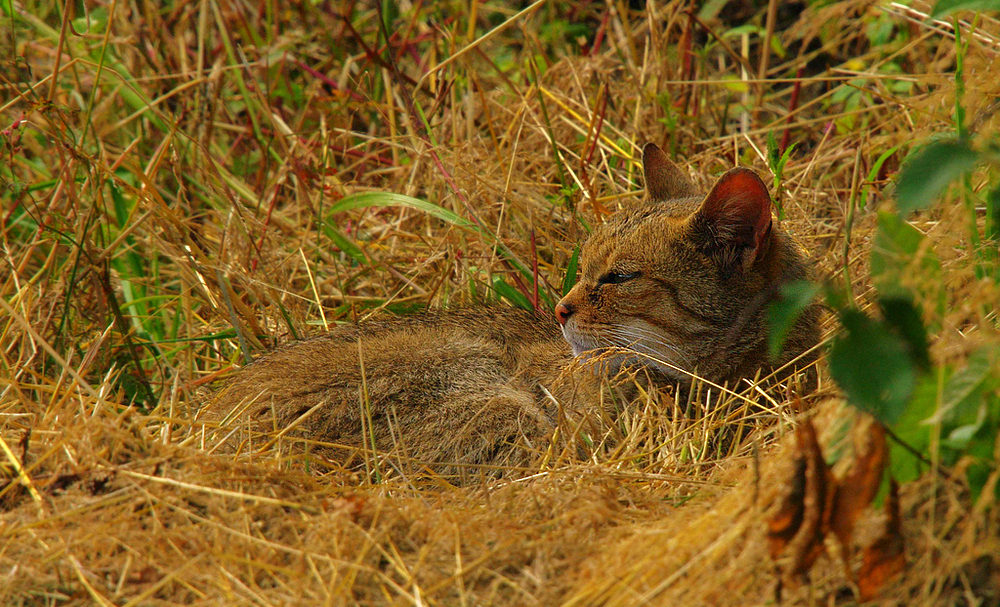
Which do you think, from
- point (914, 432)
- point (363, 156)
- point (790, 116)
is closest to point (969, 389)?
point (914, 432)

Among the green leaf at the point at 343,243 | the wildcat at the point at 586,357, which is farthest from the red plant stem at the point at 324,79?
the wildcat at the point at 586,357

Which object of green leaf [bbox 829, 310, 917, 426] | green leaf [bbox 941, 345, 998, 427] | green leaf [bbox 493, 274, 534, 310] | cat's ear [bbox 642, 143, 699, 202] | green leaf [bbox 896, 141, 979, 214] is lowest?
green leaf [bbox 493, 274, 534, 310]

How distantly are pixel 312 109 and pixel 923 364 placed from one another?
432cm

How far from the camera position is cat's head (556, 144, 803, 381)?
10.1 ft

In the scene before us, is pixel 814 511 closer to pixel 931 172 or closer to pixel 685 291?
pixel 931 172

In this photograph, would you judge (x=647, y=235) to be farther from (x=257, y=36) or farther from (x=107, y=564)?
(x=257, y=36)

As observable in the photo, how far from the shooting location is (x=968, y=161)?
1.63 m

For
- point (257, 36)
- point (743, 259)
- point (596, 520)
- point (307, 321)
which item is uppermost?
point (257, 36)

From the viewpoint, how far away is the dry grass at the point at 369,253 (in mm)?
2127

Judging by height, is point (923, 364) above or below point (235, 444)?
above

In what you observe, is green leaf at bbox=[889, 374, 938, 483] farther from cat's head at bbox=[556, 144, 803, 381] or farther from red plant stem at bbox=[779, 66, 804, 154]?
red plant stem at bbox=[779, 66, 804, 154]

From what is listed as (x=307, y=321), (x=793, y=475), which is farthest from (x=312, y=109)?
(x=793, y=475)

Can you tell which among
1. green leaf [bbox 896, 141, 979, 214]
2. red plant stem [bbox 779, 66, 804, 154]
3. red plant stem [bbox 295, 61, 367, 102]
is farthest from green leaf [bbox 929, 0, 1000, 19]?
red plant stem [bbox 295, 61, 367, 102]

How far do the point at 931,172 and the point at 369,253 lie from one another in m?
3.11
